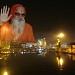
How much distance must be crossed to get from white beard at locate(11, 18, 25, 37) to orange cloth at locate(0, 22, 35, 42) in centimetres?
26

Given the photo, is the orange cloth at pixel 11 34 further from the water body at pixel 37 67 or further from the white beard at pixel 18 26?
the water body at pixel 37 67

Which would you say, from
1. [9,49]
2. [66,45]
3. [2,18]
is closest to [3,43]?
[9,49]

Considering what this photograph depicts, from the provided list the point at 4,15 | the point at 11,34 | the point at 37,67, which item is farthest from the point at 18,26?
the point at 37,67

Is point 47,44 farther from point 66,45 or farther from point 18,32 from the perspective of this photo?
point 18,32

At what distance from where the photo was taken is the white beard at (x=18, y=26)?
17.9m

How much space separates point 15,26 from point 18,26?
25 cm

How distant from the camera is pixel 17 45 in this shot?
17.5m

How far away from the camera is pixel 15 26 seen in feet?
59.2

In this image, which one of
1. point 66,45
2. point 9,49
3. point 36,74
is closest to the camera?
point 36,74

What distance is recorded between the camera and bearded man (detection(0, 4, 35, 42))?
17.4 metres

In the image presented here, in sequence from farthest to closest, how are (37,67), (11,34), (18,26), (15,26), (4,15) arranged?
(18,26) < (15,26) < (4,15) < (11,34) < (37,67)

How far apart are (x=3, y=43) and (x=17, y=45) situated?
1040 mm

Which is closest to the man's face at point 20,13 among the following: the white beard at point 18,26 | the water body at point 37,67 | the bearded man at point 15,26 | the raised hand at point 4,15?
the bearded man at point 15,26

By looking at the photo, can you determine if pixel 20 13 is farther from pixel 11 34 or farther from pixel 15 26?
pixel 11 34
